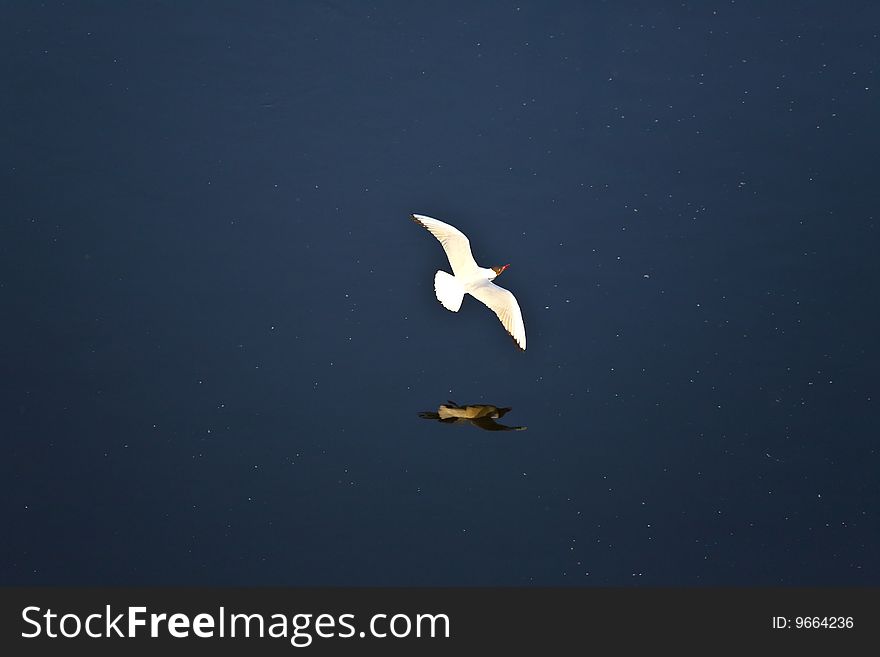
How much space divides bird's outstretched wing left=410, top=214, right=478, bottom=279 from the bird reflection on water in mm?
279

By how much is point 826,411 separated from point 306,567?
41.2 inches

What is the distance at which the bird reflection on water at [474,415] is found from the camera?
1777 mm

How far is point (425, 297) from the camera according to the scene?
1.85 metres

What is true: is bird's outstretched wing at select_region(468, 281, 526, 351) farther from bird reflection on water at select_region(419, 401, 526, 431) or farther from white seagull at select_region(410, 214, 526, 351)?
bird reflection on water at select_region(419, 401, 526, 431)

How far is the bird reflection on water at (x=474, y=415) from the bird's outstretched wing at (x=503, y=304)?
170 millimetres

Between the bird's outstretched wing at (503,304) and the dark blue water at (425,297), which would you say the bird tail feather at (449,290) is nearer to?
the bird's outstretched wing at (503,304)

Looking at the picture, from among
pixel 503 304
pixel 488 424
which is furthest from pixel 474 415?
pixel 503 304

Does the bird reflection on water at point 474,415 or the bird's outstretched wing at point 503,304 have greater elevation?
the bird's outstretched wing at point 503,304

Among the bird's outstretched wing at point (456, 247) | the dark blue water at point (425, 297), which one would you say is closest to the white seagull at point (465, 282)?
the bird's outstretched wing at point (456, 247)

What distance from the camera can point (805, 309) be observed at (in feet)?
6.04

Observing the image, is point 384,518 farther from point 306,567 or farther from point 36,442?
point 36,442

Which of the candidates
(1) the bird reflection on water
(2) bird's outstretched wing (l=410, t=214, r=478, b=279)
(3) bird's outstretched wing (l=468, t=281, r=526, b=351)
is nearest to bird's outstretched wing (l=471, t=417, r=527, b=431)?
(1) the bird reflection on water

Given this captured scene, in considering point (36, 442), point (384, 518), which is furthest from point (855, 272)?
point (36, 442)

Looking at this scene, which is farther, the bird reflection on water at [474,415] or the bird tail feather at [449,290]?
the bird reflection on water at [474,415]
